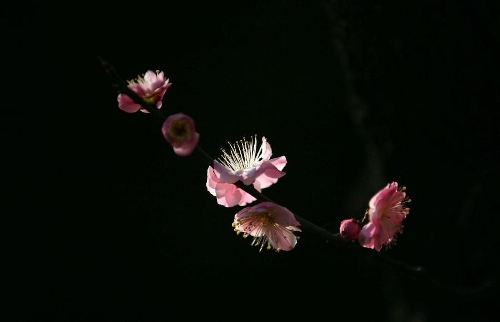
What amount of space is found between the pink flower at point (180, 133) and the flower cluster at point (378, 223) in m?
0.22

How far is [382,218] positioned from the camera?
0.84 meters

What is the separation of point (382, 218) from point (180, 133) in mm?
316

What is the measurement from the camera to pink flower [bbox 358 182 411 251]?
77 centimetres

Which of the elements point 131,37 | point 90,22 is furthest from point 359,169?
point 90,22

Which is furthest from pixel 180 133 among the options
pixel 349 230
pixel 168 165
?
pixel 168 165

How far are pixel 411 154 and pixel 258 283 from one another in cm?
114

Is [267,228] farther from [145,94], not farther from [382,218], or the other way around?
[145,94]

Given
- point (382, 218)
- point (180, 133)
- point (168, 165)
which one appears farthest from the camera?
point (168, 165)

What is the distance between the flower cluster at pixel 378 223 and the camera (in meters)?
0.76

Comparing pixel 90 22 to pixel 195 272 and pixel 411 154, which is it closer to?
pixel 195 272

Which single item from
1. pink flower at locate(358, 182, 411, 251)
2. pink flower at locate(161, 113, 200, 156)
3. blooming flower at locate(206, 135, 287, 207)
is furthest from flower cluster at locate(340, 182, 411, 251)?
pink flower at locate(161, 113, 200, 156)

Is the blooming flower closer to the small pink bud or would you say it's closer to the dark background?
the small pink bud

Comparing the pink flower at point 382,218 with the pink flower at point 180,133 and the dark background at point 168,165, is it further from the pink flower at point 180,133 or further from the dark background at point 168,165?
the dark background at point 168,165

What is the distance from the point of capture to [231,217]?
7.77 feet
